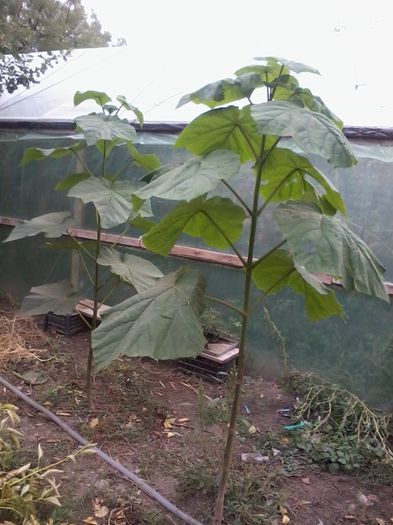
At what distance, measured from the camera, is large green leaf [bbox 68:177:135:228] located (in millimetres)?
2238

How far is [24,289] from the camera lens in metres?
5.07

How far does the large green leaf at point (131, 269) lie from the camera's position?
252 cm

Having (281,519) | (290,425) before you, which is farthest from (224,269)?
(281,519)

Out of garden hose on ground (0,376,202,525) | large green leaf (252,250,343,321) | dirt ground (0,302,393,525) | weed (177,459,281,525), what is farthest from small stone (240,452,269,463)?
large green leaf (252,250,343,321)

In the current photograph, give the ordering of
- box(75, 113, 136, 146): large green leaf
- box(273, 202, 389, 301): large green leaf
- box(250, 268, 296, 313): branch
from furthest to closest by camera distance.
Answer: box(75, 113, 136, 146): large green leaf, box(250, 268, 296, 313): branch, box(273, 202, 389, 301): large green leaf

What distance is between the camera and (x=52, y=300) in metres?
2.86

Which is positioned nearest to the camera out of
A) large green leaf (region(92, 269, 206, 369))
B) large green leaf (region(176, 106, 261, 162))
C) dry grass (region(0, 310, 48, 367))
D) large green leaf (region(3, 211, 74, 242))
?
large green leaf (region(92, 269, 206, 369))

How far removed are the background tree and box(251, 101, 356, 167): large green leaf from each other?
12.1 ft

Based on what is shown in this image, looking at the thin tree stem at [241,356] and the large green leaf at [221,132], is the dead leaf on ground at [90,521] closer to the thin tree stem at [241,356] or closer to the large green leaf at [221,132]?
the thin tree stem at [241,356]

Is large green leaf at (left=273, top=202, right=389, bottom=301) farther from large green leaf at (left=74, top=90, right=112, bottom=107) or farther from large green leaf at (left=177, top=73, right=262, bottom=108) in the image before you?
large green leaf at (left=74, top=90, right=112, bottom=107)

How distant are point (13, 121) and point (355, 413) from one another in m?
4.11

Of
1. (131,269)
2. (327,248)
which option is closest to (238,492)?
(131,269)

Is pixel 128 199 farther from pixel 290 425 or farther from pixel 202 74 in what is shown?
Answer: pixel 202 74

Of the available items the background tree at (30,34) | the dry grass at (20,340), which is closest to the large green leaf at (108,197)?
the dry grass at (20,340)
